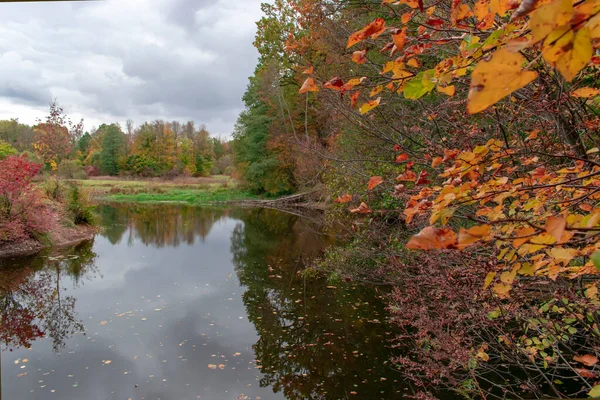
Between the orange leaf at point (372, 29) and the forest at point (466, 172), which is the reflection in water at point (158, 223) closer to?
the forest at point (466, 172)

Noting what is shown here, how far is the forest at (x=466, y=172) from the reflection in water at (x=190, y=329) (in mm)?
696

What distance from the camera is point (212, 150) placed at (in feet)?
166

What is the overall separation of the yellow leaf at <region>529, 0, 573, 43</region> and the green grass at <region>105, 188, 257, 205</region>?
1136 inches

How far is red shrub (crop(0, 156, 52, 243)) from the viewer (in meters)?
10.7

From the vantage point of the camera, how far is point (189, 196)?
31.3 m

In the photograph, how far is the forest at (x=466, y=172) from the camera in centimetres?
84

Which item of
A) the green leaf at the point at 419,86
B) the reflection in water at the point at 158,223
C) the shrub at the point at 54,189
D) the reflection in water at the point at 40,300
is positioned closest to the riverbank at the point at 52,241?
the reflection in water at the point at 40,300

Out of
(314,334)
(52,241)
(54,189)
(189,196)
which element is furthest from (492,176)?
(189,196)

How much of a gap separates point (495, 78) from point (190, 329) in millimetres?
6783

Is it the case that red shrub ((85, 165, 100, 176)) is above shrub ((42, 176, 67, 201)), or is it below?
above

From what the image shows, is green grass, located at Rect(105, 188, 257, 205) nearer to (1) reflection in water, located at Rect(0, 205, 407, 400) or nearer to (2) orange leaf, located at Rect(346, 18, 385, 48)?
(1) reflection in water, located at Rect(0, 205, 407, 400)

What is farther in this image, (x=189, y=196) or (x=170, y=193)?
(x=170, y=193)

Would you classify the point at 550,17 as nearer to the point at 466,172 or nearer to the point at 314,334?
the point at 466,172

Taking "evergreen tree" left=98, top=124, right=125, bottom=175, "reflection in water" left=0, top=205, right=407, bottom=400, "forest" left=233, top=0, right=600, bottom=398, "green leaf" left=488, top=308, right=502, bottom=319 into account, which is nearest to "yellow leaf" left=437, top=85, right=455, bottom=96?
"forest" left=233, top=0, right=600, bottom=398
